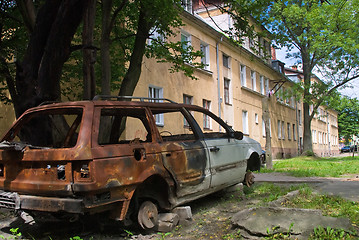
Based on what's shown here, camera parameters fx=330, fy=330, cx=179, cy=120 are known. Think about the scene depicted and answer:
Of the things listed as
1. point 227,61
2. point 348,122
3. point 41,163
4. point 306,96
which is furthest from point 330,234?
point 348,122

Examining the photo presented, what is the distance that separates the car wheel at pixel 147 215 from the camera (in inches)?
164

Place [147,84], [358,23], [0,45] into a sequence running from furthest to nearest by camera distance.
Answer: [358,23], [147,84], [0,45]

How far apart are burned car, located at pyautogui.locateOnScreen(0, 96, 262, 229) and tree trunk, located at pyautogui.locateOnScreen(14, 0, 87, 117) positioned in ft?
4.97

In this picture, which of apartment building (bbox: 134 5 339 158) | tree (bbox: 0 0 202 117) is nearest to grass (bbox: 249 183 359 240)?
apartment building (bbox: 134 5 339 158)

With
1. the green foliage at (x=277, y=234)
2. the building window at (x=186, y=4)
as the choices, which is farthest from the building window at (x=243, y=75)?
the green foliage at (x=277, y=234)

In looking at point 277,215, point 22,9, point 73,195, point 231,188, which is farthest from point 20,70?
point 277,215

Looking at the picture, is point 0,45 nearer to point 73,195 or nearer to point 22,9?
point 22,9

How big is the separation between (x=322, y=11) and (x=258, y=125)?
9.23 metres

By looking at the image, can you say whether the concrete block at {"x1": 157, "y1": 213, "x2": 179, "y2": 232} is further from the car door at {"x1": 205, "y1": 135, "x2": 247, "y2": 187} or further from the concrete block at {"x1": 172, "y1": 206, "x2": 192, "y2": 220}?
the car door at {"x1": 205, "y1": 135, "x2": 247, "y2": 187}

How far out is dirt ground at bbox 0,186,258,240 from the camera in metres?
4.15

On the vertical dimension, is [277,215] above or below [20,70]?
below

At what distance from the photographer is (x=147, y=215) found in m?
4.25

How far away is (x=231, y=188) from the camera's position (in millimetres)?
6305

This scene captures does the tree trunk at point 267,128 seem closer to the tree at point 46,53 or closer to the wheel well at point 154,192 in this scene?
the tree at point 46,53
